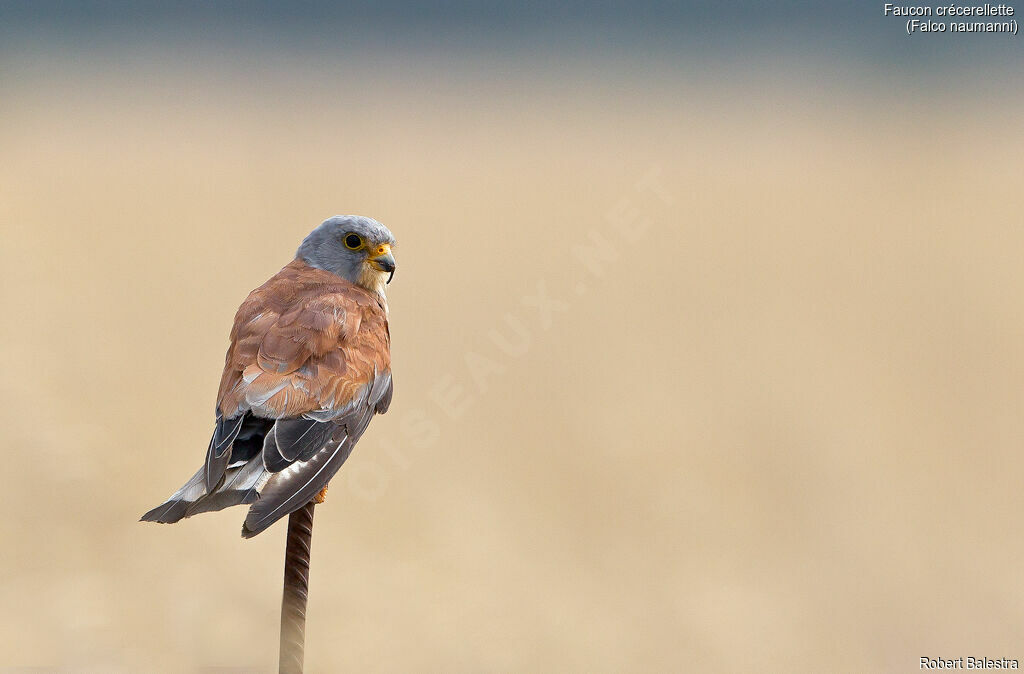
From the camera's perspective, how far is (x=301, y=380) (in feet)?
8.64

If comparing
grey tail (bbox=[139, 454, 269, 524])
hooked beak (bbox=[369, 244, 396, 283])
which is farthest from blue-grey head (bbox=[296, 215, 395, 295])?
grey tail (bbox=[139, 454, 269, 524])

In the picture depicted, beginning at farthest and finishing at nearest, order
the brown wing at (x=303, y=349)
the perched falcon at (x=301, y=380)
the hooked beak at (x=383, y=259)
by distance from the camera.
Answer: the hooked beak at (x=383, y=259) < the brown wing at (x=303, y=349) < the perched falcon at (x=301, y=380)

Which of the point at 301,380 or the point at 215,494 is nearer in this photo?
the point at 215,494

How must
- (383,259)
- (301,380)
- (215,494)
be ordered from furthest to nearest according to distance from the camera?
1. (383,259)
2. (301,380)
3. (215,494)

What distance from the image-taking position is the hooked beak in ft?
9.95

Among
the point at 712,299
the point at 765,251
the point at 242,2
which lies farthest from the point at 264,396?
the point at 242,2

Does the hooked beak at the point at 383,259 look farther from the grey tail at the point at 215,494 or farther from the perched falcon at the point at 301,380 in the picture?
the grey tail at the point at 215,494

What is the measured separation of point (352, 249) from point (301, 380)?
59cm

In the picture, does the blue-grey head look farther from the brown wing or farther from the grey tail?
the grey tail

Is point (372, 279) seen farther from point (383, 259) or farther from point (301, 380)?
point (301, 380)

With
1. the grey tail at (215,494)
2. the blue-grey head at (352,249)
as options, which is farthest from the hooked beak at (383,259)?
the grey tail at (215,494)

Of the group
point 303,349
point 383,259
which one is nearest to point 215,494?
point 303,349

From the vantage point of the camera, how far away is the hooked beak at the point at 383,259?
9.95 feet

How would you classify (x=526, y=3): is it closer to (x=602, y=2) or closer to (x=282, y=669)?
(x=602, y=2)
